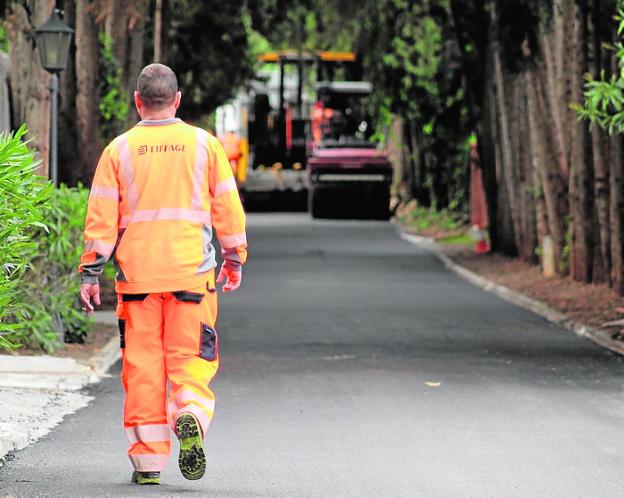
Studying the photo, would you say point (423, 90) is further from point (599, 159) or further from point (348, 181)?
point (599, 159)

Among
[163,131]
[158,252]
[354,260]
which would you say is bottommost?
[354,260]

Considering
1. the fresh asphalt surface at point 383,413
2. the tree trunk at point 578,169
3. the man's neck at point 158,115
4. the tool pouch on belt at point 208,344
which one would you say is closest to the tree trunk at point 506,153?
the tree trunk at point 578,169

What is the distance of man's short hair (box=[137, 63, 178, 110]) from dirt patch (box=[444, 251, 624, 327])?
10.2 m

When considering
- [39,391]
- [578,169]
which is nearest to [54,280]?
[39,391]

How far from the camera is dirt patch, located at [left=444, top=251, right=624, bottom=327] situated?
1977 centimetres

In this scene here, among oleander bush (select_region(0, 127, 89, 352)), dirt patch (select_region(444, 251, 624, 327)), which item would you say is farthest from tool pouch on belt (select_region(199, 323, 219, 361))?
dirt patch (select_region(444, 251, 624, 327))

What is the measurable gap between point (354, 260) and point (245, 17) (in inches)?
592

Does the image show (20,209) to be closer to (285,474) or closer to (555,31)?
(285,474)

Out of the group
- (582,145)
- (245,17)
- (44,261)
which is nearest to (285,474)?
(44,261)

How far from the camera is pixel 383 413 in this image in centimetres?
1180

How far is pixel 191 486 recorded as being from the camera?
868 cm

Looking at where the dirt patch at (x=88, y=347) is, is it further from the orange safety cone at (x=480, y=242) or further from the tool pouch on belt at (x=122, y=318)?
the orange safety cone at (x=480, y=242)

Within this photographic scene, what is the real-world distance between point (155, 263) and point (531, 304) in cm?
1420

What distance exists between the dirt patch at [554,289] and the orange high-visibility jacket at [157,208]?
9.99 meters
